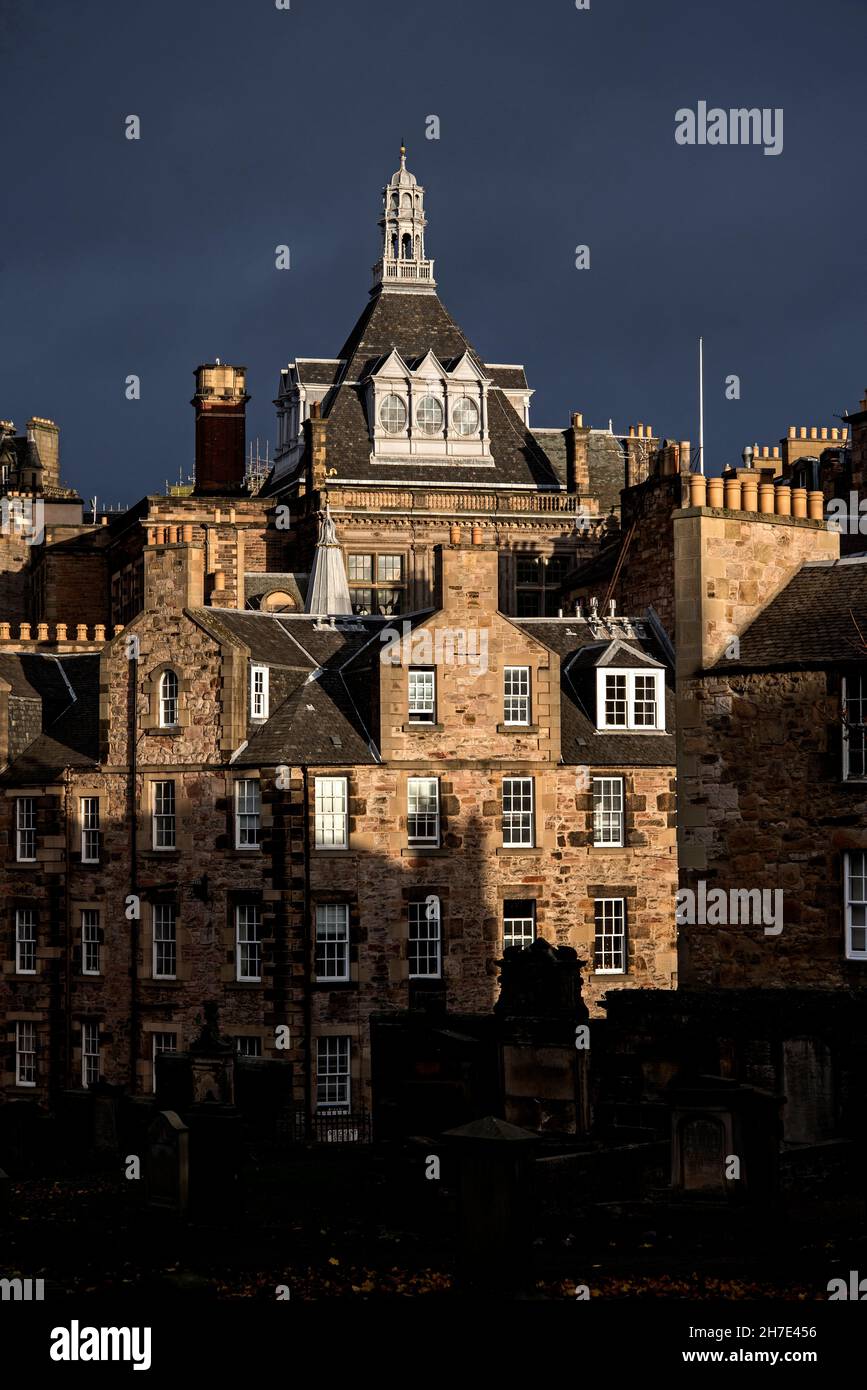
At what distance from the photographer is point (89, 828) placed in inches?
2144

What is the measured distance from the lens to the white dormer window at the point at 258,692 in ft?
173

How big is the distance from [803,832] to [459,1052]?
21.2 ft

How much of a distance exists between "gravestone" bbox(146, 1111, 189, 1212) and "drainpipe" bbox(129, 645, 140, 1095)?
25.0 m

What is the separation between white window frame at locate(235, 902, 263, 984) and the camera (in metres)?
51.0

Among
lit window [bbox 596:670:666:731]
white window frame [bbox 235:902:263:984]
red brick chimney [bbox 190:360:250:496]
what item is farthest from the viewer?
red brick chimney [bbox 190:360:250:496]

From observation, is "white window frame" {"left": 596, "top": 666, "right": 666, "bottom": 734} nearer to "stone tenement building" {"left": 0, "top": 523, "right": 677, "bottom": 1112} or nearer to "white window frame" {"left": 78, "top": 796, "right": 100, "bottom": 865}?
"stone tenement building" {"left": 0, "top": 523, "right": 677, "bottom": 1112}

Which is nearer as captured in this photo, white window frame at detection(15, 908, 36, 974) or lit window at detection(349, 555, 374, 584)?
white window frame at detection(15, 908, 36, 974)

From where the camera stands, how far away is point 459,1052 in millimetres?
33156

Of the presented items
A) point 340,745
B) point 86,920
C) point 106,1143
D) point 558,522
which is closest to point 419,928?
point 340,745

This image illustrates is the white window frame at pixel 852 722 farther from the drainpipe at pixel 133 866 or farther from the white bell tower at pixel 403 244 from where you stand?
the white bell tower at pixel 403 244

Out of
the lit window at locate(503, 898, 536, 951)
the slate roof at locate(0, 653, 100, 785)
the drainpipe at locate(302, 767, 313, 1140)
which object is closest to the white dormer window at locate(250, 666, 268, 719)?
the drainpipe at locate(302, 767, 313, 1140)

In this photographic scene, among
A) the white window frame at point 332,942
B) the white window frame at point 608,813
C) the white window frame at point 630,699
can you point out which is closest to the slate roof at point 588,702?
the white window frame at point 630,699

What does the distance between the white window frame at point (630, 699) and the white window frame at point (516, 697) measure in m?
2.13
